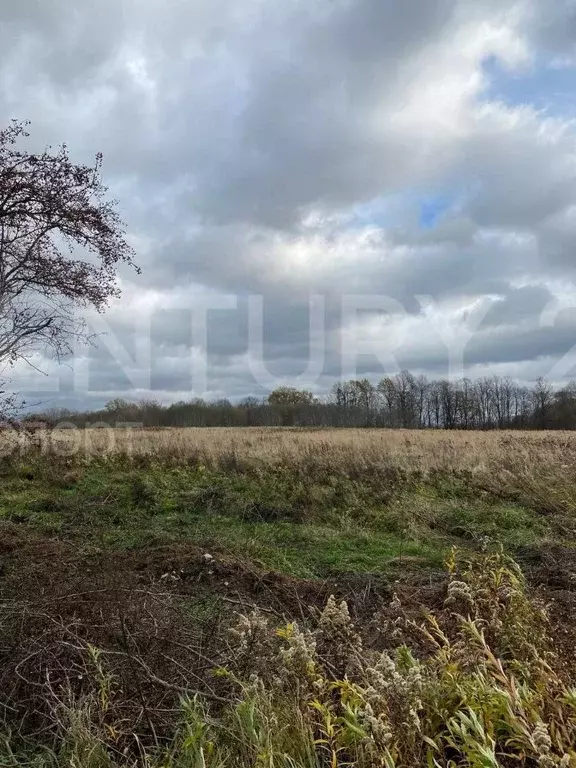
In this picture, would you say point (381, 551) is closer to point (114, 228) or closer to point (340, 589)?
point (340, 589)

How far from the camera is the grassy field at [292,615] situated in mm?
2164

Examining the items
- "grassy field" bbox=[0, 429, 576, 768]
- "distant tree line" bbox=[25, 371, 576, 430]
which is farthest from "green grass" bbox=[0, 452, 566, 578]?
"distant tree line" bbox=[25, 371, 576, 430]

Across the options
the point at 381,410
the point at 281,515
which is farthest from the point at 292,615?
the point at 381,410

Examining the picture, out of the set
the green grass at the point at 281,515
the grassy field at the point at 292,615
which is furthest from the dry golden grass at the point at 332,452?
the green grass at the point at 281,515

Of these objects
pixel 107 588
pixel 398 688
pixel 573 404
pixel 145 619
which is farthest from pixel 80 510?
pixel 573 404

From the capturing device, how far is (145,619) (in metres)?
3.73

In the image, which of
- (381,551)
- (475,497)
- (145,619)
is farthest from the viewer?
(475,497)

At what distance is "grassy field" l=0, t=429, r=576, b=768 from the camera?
2.16 m

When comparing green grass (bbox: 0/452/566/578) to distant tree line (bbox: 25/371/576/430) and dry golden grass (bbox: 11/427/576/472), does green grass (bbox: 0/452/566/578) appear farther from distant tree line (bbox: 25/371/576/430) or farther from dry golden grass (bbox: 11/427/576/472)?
distant tree line (bbox: 25/371/576/430)

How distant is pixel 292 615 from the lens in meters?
4.47

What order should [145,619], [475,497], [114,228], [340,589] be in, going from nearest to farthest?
[145,619] → [340,589] → [114,228] → [475,497]

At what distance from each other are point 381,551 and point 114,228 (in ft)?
20.9

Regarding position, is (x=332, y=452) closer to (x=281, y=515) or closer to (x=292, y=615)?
(x=281, y=515)

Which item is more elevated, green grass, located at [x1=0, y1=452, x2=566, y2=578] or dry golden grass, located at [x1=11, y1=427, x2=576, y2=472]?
dry golden grass, located at [x1=11, y1=427, x2=576, y2=472]
